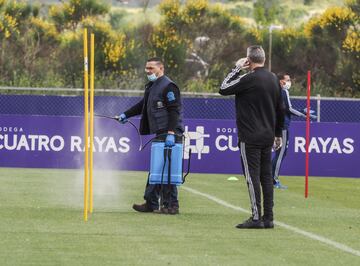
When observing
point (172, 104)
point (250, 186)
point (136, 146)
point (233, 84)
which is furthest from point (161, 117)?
point (136, 146)

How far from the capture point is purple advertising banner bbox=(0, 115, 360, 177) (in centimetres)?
2359

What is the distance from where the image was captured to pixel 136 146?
77.8 feet

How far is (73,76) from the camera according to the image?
45844 mm

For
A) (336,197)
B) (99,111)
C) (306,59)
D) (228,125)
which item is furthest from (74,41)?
(336,197)

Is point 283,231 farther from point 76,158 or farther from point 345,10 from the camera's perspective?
point 345,10

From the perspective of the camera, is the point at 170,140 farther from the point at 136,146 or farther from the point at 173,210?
the point at 136,146

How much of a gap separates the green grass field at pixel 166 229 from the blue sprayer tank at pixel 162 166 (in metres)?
0.46

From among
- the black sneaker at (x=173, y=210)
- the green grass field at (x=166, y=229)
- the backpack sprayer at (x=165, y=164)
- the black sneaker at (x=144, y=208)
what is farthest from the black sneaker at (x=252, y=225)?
the black sneaker at (x=144, y=208)

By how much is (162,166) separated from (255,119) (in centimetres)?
191

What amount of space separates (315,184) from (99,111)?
290 inches

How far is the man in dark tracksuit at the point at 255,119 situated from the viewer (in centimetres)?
1281

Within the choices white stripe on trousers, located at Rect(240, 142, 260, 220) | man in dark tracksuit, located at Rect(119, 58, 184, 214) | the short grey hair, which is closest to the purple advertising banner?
man in dark tracksuit, located at Rect(119, 58, 184, 214)

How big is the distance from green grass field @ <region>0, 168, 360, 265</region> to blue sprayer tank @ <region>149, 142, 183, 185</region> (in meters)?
0.46

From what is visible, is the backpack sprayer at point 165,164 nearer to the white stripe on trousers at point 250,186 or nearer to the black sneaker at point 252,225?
the white stripe on trousers at point 250,186
